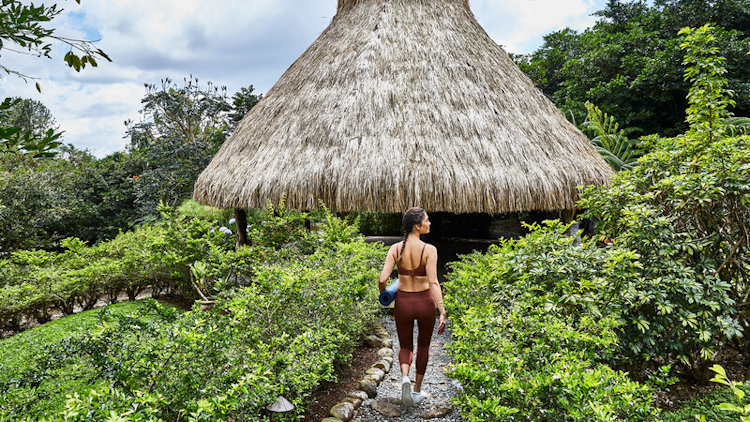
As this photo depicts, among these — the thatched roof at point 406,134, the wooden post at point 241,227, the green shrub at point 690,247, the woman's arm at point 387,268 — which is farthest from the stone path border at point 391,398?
the wooden post at point 241,227

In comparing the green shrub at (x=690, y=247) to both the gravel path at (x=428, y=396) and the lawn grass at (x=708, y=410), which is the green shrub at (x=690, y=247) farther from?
the gravel path at (x=428, y=396)

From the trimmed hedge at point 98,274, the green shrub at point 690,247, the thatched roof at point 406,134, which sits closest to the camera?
the green shrub at point 690,247

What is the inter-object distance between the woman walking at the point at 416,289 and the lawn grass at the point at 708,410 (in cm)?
167

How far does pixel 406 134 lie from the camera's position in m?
6.14

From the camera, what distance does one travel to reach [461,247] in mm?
11906

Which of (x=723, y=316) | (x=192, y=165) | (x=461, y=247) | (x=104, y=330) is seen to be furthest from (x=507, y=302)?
(x=192, y=165)

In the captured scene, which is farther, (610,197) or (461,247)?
(461,247)

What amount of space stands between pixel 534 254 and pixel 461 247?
28.1 feet

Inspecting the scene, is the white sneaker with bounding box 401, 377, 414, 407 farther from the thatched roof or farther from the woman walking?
the thatched roof

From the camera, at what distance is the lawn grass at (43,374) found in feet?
7.11

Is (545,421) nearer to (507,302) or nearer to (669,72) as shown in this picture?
(507,302)

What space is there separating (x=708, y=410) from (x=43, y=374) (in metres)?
4.25

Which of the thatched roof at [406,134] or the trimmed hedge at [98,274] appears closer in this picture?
the trimmed hedge at [98,274]

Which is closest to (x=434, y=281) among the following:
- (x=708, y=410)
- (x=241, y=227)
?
(x=708, y=410)
